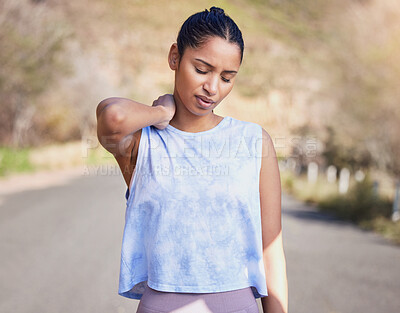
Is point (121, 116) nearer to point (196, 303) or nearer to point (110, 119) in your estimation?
point (110, 119)

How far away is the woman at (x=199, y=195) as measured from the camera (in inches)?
54.7

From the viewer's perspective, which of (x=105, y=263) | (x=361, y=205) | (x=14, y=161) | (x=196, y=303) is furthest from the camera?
(x=14, y=161)

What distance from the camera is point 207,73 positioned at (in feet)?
4.61

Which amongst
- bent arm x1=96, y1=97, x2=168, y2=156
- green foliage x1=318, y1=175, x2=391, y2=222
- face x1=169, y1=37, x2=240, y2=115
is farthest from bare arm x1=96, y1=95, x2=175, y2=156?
green foliage x1=318, y1=175, x2=391, y2=222

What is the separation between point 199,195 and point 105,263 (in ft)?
18.3

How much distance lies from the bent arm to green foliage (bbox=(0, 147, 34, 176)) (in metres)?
18.0

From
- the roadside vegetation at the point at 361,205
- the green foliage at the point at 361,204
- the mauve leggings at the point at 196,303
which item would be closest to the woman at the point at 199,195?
the mauve leggings at the point at 196,303

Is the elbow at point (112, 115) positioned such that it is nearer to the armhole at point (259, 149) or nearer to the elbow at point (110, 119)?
the elbow at point (110, 119)

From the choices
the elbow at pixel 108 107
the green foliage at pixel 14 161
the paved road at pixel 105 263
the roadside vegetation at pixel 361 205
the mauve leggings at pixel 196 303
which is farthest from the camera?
the green foliage at pixel 14 161

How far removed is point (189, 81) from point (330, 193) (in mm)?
13248

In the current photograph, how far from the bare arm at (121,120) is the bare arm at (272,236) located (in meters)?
0.35

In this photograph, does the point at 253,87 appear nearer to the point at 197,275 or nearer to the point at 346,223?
the point at 346,223

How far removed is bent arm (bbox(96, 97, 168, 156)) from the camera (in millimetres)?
1266

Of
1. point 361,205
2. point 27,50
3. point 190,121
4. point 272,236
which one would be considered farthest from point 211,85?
point 27,50
